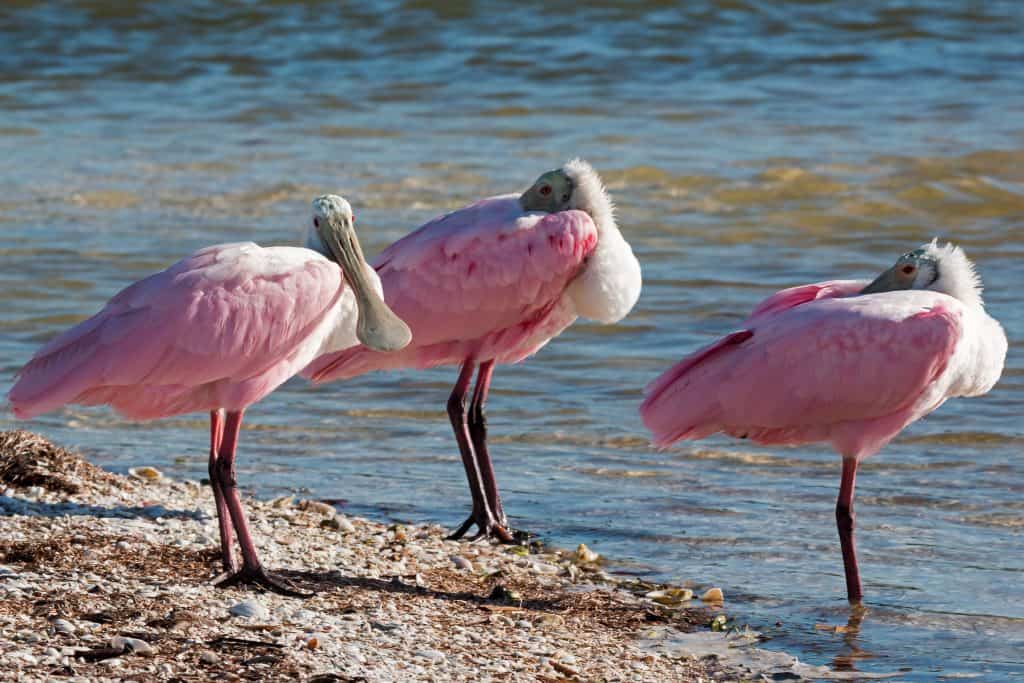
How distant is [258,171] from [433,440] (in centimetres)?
858

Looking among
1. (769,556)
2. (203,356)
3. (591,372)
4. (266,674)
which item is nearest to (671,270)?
(591,372)

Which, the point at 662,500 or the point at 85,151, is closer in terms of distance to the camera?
the point at 662,500

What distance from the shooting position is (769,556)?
7594 millimetres

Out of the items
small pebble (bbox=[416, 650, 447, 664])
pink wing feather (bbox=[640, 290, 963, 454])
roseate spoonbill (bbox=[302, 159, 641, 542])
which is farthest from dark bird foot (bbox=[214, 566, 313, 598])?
pink wing feather (bbox=[640, 290, 963, 454])

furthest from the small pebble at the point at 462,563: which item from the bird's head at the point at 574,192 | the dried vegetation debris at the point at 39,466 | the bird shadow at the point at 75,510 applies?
the bird's head at the point at 574,192

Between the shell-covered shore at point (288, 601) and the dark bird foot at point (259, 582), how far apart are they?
0.06 m

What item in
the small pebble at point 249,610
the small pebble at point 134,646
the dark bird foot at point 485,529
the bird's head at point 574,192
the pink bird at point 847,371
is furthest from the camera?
the bird's head at point 574,192

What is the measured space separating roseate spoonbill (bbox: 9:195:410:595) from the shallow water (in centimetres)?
162

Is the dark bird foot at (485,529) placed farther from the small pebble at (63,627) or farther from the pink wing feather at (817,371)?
the small pebble at (63,627)

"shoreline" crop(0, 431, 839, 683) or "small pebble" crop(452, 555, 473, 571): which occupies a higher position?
"shoreline" crop(0, 431, 839, 683)

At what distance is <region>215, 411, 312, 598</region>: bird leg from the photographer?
6.51 meters

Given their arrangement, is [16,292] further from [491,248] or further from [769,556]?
[769,556]

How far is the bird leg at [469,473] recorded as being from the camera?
25.8 feet

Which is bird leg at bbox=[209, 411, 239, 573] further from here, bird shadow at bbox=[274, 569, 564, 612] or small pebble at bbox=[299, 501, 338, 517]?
small pebble at bbox=[299, 501, 338, 517]
